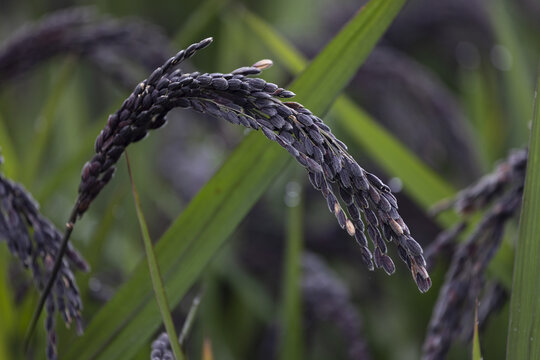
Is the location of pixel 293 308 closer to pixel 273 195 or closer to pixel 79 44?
pixel 79 44

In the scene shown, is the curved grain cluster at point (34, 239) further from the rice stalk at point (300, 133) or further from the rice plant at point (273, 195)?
the rice stalk at point (300, 133)

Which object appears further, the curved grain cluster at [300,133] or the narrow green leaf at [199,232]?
the narrow green leaf at [199,232]

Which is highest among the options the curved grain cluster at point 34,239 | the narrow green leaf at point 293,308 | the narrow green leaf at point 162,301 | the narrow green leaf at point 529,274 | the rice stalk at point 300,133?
the narrow green leaf at point 529,274

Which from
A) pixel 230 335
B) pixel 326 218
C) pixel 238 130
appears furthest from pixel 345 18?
pixel 230 335

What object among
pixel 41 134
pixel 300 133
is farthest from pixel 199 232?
pixel 41 134

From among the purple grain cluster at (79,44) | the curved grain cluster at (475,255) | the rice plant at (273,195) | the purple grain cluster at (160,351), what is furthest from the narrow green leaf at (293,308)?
the purple grain cluster at (79,44)

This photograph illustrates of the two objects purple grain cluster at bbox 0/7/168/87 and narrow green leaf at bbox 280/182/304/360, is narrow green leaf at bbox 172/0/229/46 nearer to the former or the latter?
purple grain cluster at bbox 0/7/168/87

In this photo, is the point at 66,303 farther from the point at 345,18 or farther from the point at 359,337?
the point at 345,18
